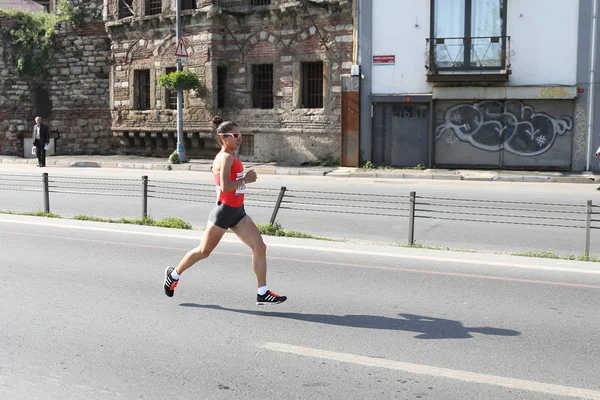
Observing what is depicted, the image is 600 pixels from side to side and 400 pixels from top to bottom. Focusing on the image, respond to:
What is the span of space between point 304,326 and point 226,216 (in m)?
1.24

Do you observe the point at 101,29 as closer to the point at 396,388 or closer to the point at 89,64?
the point at 89,64

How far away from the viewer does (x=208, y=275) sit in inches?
328

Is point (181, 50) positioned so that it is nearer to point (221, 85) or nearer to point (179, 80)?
point (179, 80)

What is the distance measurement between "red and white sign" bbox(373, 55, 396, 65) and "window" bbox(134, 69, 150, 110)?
970cm

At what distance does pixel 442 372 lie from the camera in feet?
16.9

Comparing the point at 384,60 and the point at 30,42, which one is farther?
the point at 30,42

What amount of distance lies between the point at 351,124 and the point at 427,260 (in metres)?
16.1

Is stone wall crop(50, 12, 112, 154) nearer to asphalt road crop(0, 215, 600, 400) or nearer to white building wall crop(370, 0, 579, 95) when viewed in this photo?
white building wall crop(370, 0, 579, 95)

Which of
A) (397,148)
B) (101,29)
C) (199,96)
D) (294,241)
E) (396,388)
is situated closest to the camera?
(396,388)

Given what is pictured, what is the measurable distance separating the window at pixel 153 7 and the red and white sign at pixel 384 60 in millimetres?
9271

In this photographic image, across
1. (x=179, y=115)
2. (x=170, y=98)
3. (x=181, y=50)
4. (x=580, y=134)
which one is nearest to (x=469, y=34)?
(x=580, y=134)

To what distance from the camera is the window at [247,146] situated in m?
27.2

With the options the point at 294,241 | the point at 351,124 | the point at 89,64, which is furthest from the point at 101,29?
the point at 294,241

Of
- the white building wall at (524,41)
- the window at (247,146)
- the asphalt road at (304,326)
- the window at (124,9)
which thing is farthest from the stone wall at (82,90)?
the asphalt road at (304,326)
